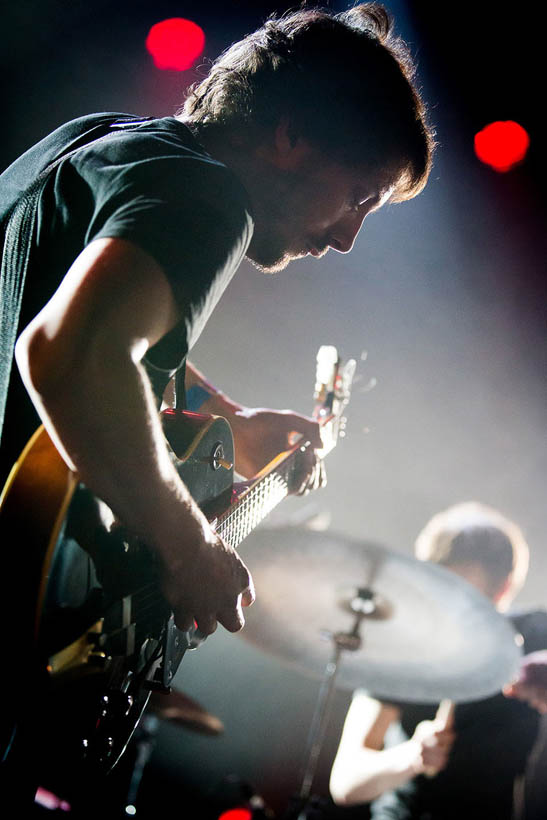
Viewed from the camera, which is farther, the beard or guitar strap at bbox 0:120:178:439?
the beard

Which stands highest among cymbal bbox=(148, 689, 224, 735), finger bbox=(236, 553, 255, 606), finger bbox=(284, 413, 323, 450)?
finger bbox=(284, 413, 323, 450)

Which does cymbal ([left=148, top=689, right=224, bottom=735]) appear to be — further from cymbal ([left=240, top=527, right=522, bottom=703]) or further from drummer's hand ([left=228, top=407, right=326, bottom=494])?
drummer's hand ([left=228, top=407, right=326, bottom=494])

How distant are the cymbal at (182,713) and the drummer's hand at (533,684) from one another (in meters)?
1.72

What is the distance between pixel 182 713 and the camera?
3061 millimetres

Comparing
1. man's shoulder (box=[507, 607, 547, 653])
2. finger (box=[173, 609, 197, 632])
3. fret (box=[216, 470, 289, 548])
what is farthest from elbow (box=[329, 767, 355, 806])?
finger (box=[173, 609, 197, 632])

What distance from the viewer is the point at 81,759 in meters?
0.90

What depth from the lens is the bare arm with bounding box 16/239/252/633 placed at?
72 cm

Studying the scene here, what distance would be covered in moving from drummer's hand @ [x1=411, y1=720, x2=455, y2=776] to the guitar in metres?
1.68

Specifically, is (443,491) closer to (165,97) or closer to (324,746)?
(324,746)

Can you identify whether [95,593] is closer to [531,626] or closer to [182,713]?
[182,713]

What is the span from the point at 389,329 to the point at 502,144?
1.53 m

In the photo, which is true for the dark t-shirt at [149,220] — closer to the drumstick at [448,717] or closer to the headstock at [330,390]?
the headstock at [330,390]

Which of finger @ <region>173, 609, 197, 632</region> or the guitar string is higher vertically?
the guitar string

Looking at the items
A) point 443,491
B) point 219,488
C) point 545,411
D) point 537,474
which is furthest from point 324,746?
point 219,488
